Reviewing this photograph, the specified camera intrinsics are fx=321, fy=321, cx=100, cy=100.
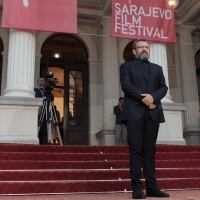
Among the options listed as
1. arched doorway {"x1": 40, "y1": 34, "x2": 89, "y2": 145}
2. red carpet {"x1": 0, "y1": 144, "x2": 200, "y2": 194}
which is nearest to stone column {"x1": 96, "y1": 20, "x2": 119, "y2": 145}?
arched doorway {"x1": 40, "y1": 34, "x2": 89, "y2": 145}

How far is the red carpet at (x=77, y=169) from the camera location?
4.36 meters

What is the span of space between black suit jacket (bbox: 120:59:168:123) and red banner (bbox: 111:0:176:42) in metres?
4.68

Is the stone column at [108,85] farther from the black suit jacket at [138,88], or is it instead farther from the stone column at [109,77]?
the black suit jacket at [138,88]

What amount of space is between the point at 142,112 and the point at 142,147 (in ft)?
1.27

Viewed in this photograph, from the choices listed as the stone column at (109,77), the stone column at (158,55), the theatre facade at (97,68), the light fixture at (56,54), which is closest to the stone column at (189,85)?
the theatre facade at (97,68)

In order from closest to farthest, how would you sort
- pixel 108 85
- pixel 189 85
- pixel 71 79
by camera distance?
pixel 108 85
pixel 71 79
pixel 189 85

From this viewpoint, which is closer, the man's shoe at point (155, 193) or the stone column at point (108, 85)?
the man's shoe at point (155, 193)

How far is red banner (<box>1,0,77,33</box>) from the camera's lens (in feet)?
24.9

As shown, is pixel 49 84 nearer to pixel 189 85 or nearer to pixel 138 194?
pixel 138 194

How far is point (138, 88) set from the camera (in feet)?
11.9

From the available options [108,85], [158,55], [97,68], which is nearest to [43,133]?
[158,55]

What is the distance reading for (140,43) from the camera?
3.71 metres

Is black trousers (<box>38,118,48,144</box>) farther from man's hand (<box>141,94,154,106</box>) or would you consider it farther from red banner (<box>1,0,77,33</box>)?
man's hand (<box>141,94,154,106</box>)

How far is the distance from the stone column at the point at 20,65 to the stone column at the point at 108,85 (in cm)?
382
